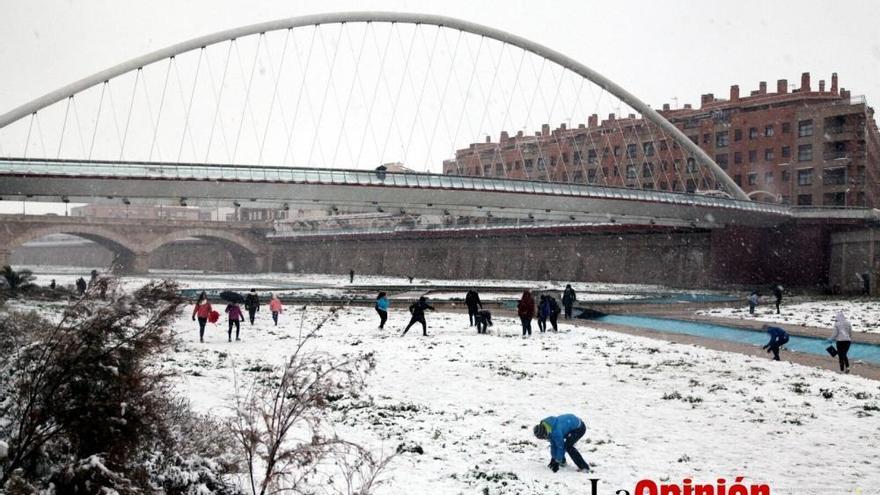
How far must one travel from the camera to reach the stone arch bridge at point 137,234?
7156 cm

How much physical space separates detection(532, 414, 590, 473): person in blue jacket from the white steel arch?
173 feet

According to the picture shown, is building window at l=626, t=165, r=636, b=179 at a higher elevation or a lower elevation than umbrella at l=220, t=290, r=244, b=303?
higher

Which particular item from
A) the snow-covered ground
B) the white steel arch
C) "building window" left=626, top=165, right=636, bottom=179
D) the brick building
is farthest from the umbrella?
A: "building window" left=626, top=165, right=636, bottom=179

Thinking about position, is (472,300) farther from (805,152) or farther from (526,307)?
(805,152)

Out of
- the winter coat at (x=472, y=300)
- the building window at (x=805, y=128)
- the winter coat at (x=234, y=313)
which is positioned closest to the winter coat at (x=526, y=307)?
the winter coat at (x=472, y=300)

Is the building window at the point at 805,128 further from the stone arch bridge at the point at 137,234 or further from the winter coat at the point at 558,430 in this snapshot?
the winter coat at the point at 558,430

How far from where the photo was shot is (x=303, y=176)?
144 feet

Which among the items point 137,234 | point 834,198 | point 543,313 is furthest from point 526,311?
point 137,234

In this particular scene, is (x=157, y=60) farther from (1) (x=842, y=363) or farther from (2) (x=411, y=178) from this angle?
(1) (x=842, y=363)

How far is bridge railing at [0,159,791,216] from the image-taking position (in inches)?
1550

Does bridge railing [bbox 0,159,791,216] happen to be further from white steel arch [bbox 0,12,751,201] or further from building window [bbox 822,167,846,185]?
building window [bbox 822,167,846,185]

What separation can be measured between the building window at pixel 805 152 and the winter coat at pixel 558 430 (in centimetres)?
8164

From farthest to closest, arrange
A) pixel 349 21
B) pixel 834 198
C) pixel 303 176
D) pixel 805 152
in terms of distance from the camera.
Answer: pixel 805 152
pixel 834 198
pixel 349 21
pixel 303 176

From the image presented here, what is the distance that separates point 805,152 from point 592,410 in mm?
78597
